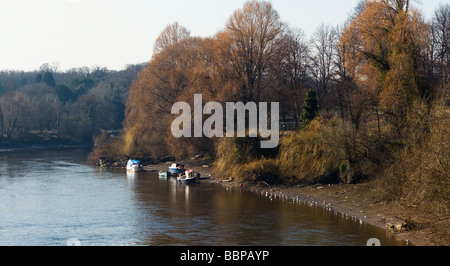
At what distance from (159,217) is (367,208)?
13.4 metres

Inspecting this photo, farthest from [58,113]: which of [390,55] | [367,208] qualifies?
[367,208]

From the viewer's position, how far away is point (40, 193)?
144ft

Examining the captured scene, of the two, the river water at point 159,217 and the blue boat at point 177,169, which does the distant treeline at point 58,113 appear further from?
the river water at point 159,217

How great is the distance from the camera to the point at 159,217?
34031 millimetres

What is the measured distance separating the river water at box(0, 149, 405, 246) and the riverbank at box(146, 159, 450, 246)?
928 mm

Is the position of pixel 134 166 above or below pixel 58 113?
below

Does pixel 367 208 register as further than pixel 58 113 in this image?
No

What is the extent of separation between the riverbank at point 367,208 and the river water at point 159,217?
0.93 metres

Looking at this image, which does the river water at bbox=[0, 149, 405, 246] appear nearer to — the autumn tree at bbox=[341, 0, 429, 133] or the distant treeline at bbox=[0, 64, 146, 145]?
the autumn tree at bbox=[341, 0, 429, 133]

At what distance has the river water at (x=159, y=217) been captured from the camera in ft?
92.1

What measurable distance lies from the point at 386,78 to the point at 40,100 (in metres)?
94.9

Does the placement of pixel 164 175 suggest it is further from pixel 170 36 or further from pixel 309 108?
pixel 170 36

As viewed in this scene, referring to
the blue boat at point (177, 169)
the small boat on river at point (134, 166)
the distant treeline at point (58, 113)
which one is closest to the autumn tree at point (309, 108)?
the blue boat at point (177, 169)
